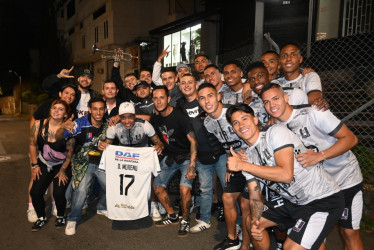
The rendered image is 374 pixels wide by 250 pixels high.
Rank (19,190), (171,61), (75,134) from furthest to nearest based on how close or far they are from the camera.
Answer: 1. (171,61)
2. (19,190)
3. (75,134)

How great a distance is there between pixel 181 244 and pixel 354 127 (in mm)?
5159

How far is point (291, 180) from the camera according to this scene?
8.95 ft

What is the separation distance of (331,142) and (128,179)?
10.1ft

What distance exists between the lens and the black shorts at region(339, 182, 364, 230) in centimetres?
315

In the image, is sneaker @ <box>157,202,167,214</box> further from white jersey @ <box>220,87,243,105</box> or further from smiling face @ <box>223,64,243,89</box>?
smiling face @ <box>223,64,243,89</box>

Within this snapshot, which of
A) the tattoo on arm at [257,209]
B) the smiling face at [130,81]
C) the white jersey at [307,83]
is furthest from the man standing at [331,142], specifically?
the smiling face at [130,81]

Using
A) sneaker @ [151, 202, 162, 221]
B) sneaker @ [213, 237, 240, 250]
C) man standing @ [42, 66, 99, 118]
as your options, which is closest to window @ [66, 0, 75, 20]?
man standing @ [42, 66, 99, 118]

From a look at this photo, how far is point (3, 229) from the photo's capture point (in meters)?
4.59

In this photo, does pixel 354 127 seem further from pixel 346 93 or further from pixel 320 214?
pixel 320 214

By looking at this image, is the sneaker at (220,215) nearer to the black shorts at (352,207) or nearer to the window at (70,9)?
the black shorts at (352,207)

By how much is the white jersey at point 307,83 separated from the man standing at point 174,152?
1.64 meters

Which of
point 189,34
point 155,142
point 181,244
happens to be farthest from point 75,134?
point 189,34

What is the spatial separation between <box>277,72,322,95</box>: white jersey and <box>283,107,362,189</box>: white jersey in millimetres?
872

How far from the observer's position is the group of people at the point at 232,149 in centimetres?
284
